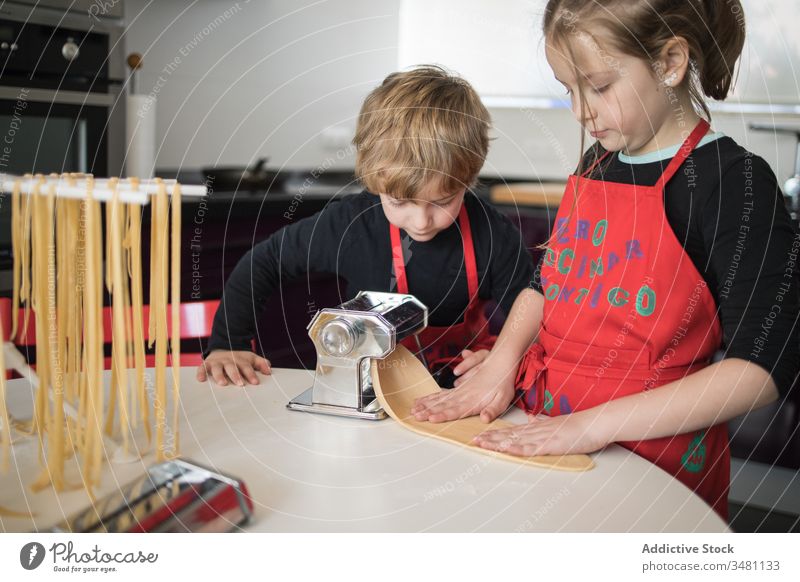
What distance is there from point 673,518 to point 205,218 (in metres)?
1.27

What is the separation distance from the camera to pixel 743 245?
0.71m

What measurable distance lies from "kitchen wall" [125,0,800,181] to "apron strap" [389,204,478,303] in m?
0.79

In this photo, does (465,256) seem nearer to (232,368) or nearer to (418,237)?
(418,237)

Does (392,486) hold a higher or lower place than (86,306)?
lower

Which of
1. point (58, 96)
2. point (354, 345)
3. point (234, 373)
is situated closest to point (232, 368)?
point (234, 373)

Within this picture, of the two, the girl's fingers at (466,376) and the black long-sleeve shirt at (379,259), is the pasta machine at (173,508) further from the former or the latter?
the black long-sleeve shirt at (379,259)

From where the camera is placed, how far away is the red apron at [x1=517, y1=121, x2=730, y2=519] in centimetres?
78

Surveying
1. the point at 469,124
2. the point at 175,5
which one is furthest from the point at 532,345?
the point at 175,5

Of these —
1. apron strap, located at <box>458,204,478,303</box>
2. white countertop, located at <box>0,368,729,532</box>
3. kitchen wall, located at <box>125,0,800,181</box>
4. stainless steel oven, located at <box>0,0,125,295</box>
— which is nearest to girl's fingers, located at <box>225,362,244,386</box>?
white countertop, located at <box>0,368,729,532</box>

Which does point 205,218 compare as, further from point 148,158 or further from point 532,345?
point 532,345

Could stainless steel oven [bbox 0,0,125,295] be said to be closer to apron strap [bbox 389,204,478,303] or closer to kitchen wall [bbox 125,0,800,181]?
kitchen wall [bbox 125,0,800,181]

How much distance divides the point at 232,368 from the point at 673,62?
53cm
